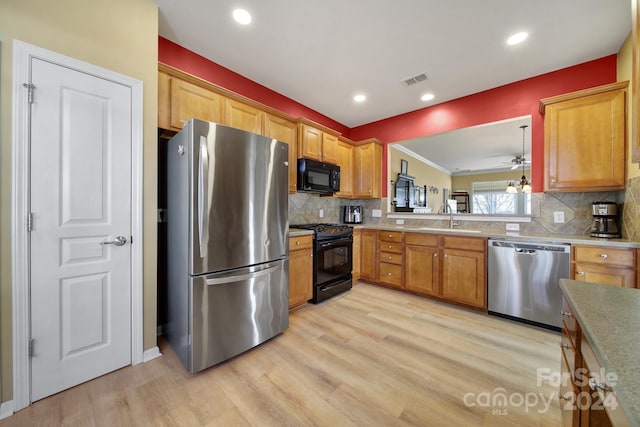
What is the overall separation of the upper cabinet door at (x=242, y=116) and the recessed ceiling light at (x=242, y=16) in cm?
→ 70

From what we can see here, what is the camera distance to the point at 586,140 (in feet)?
7.63

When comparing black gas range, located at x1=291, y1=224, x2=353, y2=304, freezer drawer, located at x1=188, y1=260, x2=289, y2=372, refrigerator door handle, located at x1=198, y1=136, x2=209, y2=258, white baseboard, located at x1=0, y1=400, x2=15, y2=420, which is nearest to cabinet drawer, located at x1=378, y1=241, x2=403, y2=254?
black gas range, located at x1=291, y1=224, x2=353, y2=304

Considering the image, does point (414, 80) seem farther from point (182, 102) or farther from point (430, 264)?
point (182, 102)

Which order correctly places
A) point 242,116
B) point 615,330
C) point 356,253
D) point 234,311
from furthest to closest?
point 356,253 < point 242,116 < point 234,311 < point 615,330

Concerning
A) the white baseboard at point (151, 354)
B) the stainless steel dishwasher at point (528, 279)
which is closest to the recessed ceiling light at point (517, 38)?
the stainless steel dishwasher at point (528, 279)

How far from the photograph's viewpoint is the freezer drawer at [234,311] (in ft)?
5.57

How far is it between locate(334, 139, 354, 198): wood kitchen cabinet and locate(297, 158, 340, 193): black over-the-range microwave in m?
0.30

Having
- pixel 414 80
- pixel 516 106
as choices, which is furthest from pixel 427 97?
pixel 516 106

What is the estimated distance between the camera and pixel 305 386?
1602 mm

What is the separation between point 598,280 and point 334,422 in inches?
98.8

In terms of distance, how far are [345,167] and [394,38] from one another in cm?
204

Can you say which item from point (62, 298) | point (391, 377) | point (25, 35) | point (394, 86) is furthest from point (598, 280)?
point (25, 35)

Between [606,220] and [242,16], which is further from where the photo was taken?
[606,220]

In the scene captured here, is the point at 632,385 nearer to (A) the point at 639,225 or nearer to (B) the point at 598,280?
(B) the point at 598,280
